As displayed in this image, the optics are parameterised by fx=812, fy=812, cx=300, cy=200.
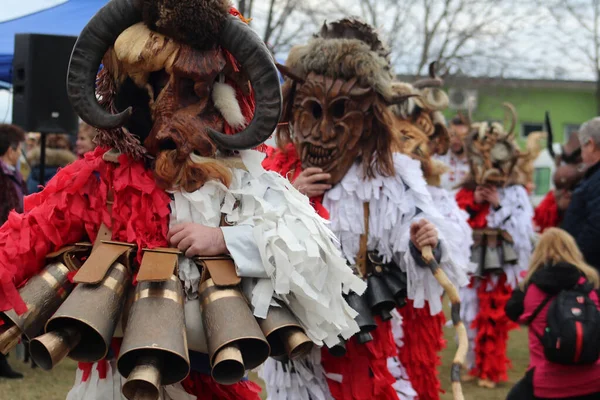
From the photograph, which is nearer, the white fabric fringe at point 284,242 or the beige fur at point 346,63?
the white fabric fringe at point 284,242

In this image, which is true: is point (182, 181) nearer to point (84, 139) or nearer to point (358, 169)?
point (358, 169)

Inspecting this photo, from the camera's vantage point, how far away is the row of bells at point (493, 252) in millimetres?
7656

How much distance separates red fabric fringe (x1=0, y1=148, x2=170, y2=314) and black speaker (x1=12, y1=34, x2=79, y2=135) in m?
4.34

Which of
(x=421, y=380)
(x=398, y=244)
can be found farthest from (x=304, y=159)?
(x=421, y=380)

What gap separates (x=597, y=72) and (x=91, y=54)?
65.9 feet

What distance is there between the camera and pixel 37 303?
2.32 m

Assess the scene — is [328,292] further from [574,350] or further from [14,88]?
[14,88]

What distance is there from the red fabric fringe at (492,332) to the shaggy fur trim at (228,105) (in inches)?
216

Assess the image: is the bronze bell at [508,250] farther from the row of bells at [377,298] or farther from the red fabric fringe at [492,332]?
the row of bells at [377,298]

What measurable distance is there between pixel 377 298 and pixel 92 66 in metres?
2.01

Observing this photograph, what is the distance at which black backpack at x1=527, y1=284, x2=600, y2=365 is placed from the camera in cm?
481

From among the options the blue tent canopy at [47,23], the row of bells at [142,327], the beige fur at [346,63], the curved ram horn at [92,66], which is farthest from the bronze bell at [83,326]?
the blue tent canopy at [47,23]

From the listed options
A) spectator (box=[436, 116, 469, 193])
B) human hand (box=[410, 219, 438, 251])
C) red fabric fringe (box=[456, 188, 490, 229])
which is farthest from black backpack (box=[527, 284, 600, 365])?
spectator (box=[436, 116, 469, 193])

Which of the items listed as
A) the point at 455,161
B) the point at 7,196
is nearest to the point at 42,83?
the point at 7,196
